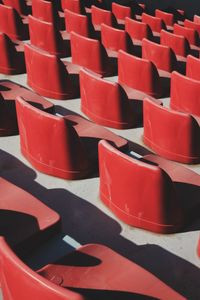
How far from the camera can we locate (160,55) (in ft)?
13.1

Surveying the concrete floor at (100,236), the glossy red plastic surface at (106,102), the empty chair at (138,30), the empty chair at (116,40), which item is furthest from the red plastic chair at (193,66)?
the concrete floor at (100,236)

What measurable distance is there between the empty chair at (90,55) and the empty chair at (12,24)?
0.83 meters

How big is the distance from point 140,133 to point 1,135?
0.84 m

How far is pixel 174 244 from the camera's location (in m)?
2.07

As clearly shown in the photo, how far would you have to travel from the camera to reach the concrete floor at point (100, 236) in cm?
193

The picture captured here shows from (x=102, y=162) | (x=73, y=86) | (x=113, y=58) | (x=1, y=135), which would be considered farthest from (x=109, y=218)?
(x=113, y=58)

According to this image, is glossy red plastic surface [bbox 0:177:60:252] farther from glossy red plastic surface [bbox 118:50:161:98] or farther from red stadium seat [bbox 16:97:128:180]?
glossy red plastic surface [bbox 118:50:161:98]

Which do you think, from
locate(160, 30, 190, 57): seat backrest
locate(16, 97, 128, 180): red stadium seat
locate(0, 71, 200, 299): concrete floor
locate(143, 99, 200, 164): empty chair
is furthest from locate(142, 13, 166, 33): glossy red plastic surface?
locate(0, 71, 200, 299): concrete floor

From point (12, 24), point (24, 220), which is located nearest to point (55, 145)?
point (24, 220)

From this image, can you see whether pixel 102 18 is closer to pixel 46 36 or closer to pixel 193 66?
pixel 46 36

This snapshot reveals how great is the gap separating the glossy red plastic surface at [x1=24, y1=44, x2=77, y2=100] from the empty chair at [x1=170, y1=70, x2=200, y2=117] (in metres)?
0.70

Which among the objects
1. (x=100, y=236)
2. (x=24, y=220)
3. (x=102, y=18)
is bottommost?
(x=100, y=236)

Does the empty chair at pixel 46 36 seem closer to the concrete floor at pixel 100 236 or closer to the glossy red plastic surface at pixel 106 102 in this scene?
the glossy red plastic surface at pixel 106 102

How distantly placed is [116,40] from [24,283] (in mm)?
3263
